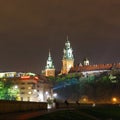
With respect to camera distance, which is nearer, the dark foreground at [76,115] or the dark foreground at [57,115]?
the dark foreground at [57,115]

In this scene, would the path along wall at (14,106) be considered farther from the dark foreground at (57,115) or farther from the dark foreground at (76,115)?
the dark foreground at (76,115)

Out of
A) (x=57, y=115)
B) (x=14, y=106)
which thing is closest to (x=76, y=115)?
(x=57, y=115)

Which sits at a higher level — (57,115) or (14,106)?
(14,106)

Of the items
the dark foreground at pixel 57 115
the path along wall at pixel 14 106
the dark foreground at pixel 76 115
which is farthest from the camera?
the path along wall at pixel 14 106

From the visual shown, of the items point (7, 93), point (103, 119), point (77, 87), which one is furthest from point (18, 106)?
point (77, 87)

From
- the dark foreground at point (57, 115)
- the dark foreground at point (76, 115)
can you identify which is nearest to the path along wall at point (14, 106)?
the dark foreground at point (57, 115)

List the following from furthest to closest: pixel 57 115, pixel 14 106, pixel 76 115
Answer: pixel 76 115
pixel 14 106
pixel 57 115


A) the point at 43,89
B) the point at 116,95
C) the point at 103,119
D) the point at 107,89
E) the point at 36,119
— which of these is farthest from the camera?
the point at 43,89

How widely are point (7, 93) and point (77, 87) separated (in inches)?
3685

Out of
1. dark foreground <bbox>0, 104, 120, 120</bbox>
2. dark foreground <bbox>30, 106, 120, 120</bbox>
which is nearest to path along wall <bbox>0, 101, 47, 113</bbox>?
dark foreground <bbox>0, 104, 120, 120</bbox>

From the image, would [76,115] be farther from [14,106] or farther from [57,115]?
[14,106]

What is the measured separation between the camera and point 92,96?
16888 cm

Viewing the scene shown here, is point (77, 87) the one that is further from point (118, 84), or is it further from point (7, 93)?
point (7, 93)

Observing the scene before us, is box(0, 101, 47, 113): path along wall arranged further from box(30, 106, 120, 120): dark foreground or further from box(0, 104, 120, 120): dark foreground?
box(30, 106, 120, 120): dark foreground
